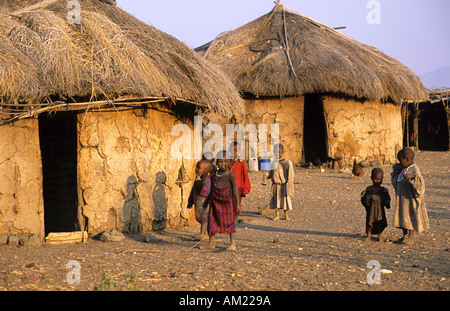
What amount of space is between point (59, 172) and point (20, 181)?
5.87 feet

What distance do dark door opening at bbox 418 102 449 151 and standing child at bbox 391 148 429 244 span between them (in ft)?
47.7

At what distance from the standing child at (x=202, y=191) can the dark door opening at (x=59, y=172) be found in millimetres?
2009

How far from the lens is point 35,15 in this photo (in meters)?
6.68

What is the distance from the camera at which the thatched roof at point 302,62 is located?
1275 cm

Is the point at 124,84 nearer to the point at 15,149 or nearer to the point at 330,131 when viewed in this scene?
the point at 15,149

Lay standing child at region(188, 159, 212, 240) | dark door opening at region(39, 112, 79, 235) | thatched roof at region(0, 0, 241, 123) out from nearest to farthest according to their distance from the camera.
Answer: thatched roof at region(0, 0, 241, 123) → standing child at region(188, 159, 212, 240) → dark door opening at region(39, 112, 79, 235)

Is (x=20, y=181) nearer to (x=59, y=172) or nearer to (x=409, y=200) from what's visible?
(x=59, y=172)

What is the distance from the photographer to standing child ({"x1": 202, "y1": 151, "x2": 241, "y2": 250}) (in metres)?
5.99

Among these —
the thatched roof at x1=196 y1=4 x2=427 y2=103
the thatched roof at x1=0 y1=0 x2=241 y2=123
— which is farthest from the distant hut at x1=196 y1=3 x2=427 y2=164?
the thatched roof at x1=0 y1=0 x2=241 y2=123

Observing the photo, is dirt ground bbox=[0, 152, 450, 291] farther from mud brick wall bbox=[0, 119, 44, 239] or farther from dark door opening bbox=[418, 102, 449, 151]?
dark door opening bbox=[418, 102, 449, 151]

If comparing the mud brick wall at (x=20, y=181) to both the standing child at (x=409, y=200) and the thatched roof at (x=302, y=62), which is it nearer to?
the standing child at (x=409, y=200)

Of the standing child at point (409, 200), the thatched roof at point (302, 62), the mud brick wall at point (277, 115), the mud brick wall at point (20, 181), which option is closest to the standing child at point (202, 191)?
the mud brick wall at point (20, 181)

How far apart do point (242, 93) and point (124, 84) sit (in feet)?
23.3
